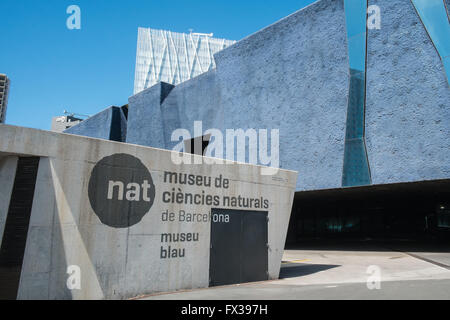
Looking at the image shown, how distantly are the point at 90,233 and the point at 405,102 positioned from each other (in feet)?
54.5

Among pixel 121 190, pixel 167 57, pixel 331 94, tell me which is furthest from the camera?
pixel 167 57

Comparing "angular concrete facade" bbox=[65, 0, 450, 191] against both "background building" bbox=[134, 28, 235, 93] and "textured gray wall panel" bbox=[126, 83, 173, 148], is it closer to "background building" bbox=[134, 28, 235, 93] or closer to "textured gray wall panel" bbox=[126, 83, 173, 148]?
"textured gray wall panel" bbox=[126, 83, 173, 148]

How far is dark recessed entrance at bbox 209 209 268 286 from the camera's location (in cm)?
1059

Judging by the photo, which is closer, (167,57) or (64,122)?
(64,122)

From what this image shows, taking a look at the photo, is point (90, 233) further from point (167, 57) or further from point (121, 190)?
point (167, 57)

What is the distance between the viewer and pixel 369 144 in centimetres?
1931

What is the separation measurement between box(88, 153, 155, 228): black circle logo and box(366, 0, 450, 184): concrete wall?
14.0 metres

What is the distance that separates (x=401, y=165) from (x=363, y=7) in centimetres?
961

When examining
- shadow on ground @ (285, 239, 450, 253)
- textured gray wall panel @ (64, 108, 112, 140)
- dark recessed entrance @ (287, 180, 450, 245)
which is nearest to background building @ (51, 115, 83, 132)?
textured gray wall panel @ (64, 108, 112, 140)

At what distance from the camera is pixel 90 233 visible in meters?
8.23

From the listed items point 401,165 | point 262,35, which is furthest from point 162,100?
point 401,165

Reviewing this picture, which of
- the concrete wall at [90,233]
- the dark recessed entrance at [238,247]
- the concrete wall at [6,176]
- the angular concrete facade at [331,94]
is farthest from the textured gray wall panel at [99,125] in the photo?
the concrete wall at [6,176]

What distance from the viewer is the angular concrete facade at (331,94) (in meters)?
17.5

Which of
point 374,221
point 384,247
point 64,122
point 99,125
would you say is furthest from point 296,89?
point 64,122
